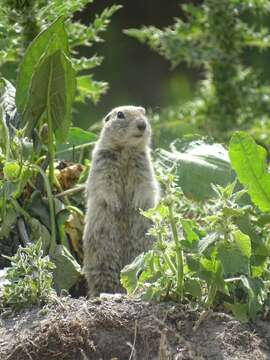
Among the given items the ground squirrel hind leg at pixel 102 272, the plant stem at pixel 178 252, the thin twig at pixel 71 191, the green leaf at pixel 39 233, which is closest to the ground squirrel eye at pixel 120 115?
the thin twig at pixel 71 191

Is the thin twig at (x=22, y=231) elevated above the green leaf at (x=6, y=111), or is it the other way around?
the green leaf at (x=6, y=111)

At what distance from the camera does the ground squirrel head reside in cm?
452

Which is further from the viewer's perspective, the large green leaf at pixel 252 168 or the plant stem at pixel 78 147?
the plant stem at pixel 78 147

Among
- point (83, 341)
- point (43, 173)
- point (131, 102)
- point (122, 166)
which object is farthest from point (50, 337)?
point (131, 102)

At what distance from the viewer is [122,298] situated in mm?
3408

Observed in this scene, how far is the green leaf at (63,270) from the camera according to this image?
13.1ft

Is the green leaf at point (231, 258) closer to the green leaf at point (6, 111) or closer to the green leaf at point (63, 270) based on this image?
the green leaf at point (63, 270)

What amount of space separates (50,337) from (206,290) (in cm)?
53

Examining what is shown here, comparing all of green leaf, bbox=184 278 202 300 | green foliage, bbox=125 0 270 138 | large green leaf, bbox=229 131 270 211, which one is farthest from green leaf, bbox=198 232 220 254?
green foliage, bbox=125 0 270 138

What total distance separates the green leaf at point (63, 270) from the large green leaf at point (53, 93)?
18.5 inches

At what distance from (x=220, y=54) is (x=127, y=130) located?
1.93 metres

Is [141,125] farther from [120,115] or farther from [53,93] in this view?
[53,93]


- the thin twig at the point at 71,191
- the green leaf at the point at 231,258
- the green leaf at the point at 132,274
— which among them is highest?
the green leaf at the point at 231,258

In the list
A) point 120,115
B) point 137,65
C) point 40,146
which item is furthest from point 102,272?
point 137,65
